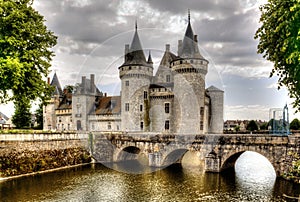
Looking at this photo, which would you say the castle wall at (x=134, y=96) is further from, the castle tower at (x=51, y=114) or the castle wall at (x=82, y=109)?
the castle tower at (x=51, y=114)

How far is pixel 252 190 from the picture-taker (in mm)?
15609

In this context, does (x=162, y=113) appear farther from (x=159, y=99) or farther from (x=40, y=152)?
(x=40, y=152)

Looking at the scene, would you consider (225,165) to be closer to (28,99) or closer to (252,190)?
(252,190)

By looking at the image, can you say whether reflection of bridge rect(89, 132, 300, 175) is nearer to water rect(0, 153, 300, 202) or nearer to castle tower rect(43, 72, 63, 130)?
water rect(0, 153, 300, 202)

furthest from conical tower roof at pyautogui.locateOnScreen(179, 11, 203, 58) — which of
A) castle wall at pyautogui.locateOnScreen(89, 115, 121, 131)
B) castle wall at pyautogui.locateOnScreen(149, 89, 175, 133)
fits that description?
castle wall at pyautogui.locateOnScreen(89, 115, 121, 131)

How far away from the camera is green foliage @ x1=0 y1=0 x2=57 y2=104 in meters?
16.0

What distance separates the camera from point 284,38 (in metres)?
9.44

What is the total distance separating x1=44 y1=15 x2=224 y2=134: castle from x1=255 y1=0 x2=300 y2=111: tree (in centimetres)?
1913

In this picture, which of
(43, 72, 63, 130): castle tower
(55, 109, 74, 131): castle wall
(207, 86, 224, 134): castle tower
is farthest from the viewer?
(43, 72, 63, 130): castle tower

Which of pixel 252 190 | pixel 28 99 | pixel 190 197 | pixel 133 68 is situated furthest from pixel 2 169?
pixel 133 68

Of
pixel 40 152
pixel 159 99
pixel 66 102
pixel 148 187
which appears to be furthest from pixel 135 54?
pixel 148 187

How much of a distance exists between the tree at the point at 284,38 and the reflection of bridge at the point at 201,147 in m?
6.41

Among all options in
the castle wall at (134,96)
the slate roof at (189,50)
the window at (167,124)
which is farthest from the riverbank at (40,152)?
the slate roof at (189,50)

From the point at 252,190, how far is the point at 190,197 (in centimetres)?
425
